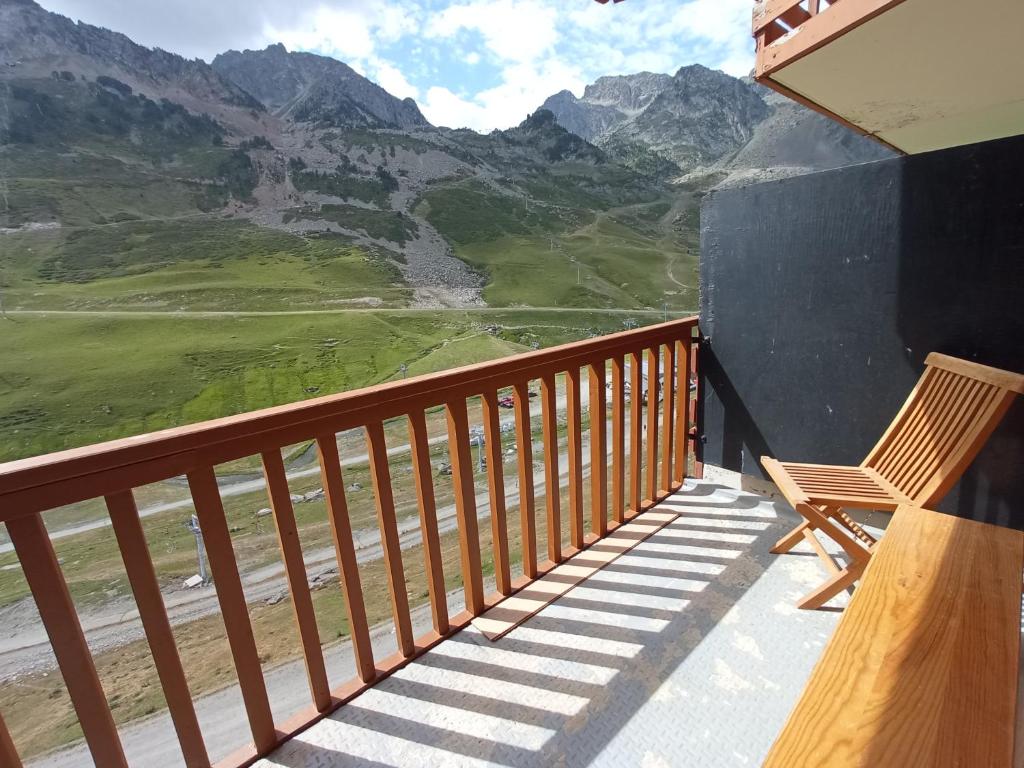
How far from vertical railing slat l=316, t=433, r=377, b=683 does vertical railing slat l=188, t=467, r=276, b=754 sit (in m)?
0.27

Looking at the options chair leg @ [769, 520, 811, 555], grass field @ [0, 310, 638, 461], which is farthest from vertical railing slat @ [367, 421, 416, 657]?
grass field @ [0, 310, 638, 461]

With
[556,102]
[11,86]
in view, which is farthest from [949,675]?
[556,102]

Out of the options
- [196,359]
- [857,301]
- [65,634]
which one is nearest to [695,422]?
[857,301]

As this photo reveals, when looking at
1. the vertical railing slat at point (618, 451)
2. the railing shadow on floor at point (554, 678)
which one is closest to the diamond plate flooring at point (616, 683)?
the railing shadow on floor at point (554, 678)

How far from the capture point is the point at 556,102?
6506 inches

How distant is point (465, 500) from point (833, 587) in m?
1.41

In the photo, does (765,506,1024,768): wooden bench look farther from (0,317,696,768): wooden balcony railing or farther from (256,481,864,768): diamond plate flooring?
(0,317,696,768): wooden balcony railing

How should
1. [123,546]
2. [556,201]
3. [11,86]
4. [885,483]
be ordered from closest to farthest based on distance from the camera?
[123,546] < [885,483] < [11,86] < [556,201]

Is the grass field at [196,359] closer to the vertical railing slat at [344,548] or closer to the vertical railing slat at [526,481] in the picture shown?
the vertical railing slat at [526,481]

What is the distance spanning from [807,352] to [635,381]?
2.89 feet

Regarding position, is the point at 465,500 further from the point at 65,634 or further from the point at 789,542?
the point at 789,542

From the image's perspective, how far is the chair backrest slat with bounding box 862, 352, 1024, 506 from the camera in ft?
5.53

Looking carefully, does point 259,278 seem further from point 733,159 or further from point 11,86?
point 733,159

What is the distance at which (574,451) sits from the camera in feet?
7.37
